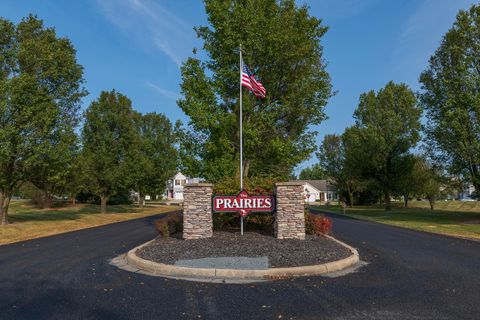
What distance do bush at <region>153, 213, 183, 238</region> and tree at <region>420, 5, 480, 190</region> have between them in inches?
847

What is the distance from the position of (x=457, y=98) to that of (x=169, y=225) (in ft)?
81.3

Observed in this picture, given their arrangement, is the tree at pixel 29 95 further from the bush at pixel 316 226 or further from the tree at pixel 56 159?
the bush at pixel 316 226

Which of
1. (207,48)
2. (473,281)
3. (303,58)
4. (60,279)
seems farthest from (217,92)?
(473,281)

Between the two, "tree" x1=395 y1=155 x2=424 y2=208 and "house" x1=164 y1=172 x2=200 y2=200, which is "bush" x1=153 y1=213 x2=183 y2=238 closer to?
"tree" x1=395 y1=155 x2=424 y2=208

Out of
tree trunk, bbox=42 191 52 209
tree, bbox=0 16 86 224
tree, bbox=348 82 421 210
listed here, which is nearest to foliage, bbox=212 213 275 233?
tree, bbox=0 16 86 224

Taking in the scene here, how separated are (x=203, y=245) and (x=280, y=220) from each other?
113 inches

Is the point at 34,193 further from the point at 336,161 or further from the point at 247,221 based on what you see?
the point at 336,161

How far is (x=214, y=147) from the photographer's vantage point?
18.8 metres

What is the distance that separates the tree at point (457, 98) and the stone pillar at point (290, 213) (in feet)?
62.4

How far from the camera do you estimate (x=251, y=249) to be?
11188 mm

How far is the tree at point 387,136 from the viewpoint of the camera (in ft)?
142

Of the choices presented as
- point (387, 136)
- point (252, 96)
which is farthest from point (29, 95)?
point (387, 136)

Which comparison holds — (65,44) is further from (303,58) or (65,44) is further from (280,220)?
(280,220)

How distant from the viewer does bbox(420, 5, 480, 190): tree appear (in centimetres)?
2734
